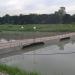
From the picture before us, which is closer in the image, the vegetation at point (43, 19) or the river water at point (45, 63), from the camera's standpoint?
the river water at point (45, 63)

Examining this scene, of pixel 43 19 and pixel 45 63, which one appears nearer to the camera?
pixel 45 63

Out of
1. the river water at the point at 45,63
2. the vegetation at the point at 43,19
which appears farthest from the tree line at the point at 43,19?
the river water at the point at 45,63

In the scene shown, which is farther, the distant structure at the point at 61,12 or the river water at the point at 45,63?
the distant structure at the point at 61,12

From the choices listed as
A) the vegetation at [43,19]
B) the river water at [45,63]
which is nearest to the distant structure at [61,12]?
the vegetation at [43,19]

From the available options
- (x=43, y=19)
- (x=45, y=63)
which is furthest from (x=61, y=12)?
(x=45, y=63)

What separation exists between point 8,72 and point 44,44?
26.2m

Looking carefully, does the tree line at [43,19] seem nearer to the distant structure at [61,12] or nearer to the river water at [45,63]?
the distant structure at [61,12]

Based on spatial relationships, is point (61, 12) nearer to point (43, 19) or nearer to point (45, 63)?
point (43, 19)

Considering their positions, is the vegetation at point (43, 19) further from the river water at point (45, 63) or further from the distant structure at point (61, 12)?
the river water at point (45, 63)

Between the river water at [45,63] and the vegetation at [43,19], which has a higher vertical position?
the vegetation at [43,19]

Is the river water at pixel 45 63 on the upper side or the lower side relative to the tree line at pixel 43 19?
lower

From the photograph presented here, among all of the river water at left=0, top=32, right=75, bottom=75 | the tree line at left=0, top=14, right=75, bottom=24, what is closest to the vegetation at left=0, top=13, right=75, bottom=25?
the tree line at left=0, top=14, right=75, bottom=24

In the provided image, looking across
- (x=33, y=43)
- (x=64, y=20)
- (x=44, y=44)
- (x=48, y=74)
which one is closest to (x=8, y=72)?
(x=48, y=74)

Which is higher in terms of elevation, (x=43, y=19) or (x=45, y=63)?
(x=43, y=19)
